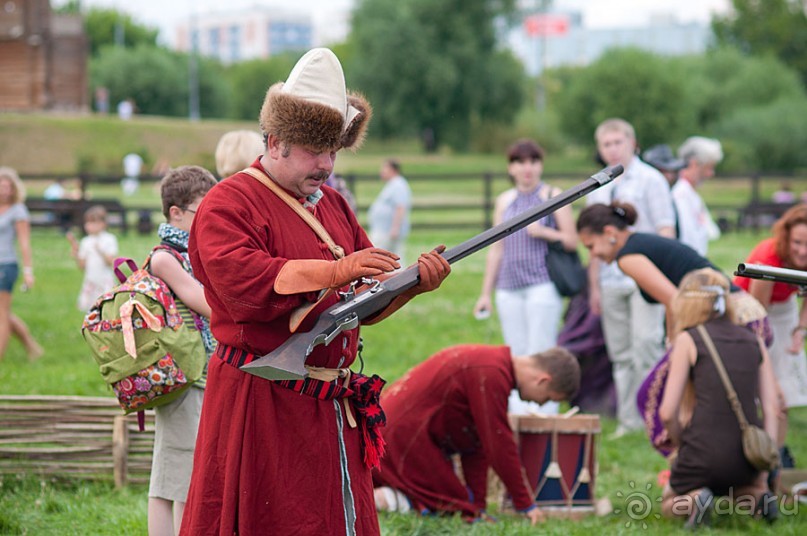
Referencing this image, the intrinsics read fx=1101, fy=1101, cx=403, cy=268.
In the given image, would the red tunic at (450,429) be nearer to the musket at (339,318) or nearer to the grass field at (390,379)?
the grass field at (390,379)

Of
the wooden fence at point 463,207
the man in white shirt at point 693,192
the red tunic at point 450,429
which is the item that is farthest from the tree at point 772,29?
the red tunic at point 450,429

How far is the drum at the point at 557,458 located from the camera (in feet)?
20.2

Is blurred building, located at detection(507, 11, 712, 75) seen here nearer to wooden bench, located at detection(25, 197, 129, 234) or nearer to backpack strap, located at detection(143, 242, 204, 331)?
wooden bench, located at detection(25, 197, 129, 234)

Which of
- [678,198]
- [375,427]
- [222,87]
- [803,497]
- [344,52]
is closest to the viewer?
[375,427]

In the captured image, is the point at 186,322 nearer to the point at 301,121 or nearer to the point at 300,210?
the point at 300,210

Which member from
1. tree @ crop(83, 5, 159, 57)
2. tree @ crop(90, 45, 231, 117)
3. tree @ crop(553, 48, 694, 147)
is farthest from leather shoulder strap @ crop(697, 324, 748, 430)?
Answer: tree @ crop(83, 5, 159, 57)

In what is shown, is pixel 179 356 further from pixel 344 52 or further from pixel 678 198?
pixel 344 52

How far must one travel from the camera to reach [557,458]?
6180 millimetres

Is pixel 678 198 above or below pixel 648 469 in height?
above

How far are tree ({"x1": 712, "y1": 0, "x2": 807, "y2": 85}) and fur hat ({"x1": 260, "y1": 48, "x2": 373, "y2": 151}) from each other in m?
70.5

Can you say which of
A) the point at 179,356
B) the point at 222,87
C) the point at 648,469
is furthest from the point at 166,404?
the point at 222,87

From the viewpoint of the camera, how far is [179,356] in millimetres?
4445

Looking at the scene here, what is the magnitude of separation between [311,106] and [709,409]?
3.27 metres

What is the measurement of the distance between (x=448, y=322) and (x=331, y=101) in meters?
8.95
